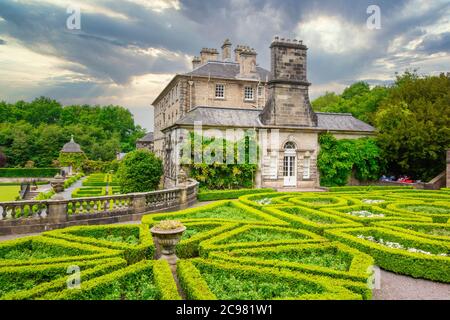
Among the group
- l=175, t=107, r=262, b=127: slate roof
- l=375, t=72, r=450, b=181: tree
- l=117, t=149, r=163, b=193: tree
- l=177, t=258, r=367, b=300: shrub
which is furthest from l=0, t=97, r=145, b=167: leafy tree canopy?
l=177, t=258, r=367, b=300: shrub

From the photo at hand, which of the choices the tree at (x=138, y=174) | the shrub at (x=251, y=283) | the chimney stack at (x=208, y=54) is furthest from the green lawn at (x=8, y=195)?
the shrub at (x=251, y=283)

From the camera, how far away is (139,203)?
14258 mm

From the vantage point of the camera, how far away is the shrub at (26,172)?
4556cm

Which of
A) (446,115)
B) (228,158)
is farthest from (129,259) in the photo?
(446,115)

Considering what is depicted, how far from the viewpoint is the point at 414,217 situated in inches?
485

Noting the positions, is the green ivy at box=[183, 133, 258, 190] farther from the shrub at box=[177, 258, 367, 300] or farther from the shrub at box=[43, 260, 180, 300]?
the shrub at box=[43, 260, 180, 300]

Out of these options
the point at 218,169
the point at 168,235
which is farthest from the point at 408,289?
the point at 218,169

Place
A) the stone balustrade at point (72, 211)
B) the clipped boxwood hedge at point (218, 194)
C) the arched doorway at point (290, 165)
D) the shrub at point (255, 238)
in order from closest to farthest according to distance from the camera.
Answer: the shrub at point (255, 238) → the stone balustrade at point (72, 211) → the clipped boxwood hedge at point (218, 194) → the arched doorway at point (290, 165)

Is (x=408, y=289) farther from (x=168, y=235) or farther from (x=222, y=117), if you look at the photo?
(x=222, y=117)

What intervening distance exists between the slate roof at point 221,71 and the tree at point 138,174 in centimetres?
1178

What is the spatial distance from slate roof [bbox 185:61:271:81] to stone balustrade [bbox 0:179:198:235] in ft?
65.2

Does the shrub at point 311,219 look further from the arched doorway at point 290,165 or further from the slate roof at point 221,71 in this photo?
the slate roof at point 221,71
